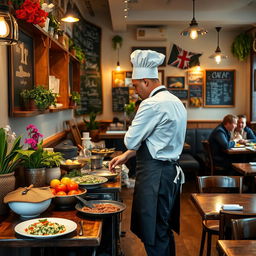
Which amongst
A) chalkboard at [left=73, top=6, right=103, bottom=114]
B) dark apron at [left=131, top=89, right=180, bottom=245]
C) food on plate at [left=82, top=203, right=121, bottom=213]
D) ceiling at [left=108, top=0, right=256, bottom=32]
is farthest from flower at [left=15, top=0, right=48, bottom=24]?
chalkboard at [left=73, top=6, right=103, bottom=114]

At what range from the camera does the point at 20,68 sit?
3.27 metres

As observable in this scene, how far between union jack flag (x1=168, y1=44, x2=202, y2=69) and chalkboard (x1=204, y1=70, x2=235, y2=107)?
1.42 ft

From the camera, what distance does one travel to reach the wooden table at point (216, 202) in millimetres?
2746

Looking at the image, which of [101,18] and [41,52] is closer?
[41,52]

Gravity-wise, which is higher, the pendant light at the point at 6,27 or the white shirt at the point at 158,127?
the pendant light at the point at 6,27

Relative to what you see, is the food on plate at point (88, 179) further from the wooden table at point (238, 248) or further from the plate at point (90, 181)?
the wooden table at point (238, 248)

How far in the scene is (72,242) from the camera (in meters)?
1.83

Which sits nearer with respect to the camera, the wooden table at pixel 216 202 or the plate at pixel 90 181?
the plate at pixel 90 181

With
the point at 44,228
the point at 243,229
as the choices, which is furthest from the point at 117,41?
the point at 44,228

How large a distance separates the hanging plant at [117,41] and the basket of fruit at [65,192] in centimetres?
629

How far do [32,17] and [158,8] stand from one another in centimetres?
538

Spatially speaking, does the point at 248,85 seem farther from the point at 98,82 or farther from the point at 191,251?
the point at 191,251

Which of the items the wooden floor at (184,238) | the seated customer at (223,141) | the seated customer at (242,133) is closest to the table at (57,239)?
the wooden floor at (184,238)

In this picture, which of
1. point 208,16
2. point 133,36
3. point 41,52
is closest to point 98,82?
point 133,36
